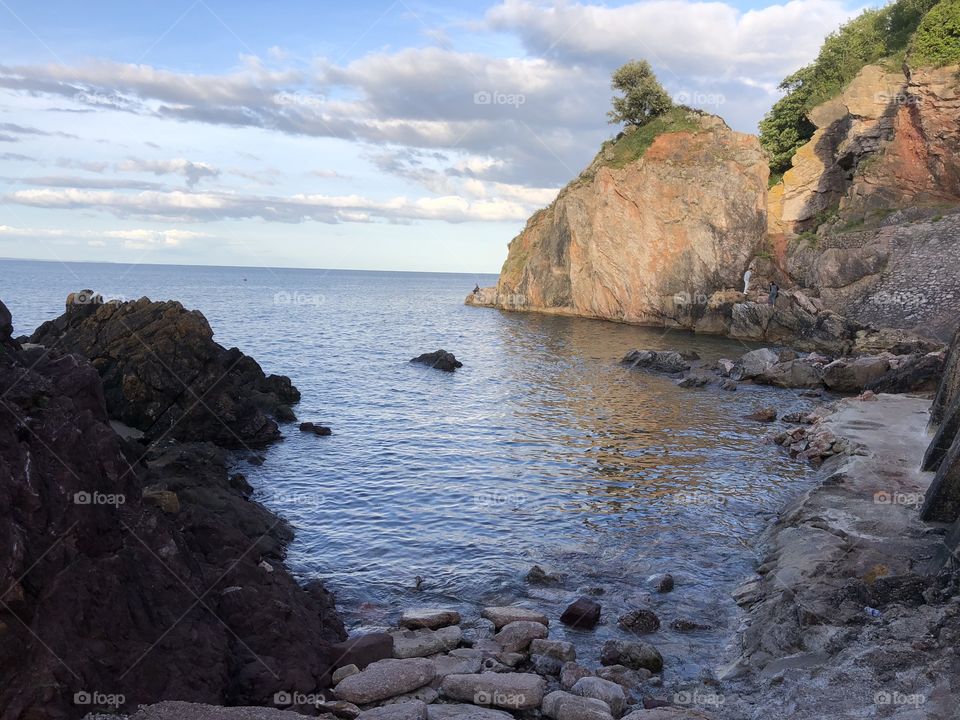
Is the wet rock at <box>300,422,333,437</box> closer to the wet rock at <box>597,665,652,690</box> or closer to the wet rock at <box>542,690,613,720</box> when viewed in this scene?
the wet rock at <box>597,665,652,690</box>

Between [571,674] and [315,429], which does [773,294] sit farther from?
[571,674]

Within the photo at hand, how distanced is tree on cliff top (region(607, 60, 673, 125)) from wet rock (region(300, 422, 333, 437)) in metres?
57.6

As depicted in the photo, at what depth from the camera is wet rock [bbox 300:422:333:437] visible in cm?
3112

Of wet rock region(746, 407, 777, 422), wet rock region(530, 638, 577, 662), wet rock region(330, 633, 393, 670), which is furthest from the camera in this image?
A: wet rock region(746, 407, 777, 422)

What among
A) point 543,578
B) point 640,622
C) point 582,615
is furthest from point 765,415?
point 582,615

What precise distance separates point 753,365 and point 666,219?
3078 centimetres

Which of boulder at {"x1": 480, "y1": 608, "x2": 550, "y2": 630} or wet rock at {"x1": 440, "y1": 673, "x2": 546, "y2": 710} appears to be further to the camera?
boulder at {"x1": 480, "y1": 608, "x2": 550, "y2": 630}

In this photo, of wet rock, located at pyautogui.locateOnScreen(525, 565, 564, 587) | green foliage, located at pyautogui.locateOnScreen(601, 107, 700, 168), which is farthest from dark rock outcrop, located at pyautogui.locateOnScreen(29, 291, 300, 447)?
green foliage, located at pyautogui.locateOnScreen(601, 107, 700, 168)

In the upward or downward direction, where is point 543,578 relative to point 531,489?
downward

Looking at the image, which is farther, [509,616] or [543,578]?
[543,578]

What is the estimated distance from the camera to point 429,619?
1466cm

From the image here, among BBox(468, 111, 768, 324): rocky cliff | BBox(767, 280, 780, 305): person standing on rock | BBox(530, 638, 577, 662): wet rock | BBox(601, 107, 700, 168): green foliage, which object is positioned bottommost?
BBox(530, 638, 577, 662): wet rock

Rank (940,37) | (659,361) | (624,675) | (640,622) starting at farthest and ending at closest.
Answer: (940,37) < (659,361) < (640,622) < (624,675)

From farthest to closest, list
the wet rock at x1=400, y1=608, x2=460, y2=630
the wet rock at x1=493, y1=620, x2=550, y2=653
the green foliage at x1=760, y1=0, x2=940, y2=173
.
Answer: the green foliage at x1=760, y1=0, x2=940, y2=173, the wet rock at x1=400, y1=608, x2=460, y2=630, the wet rock at x1=493, y1=620, x2=550, y2=653
